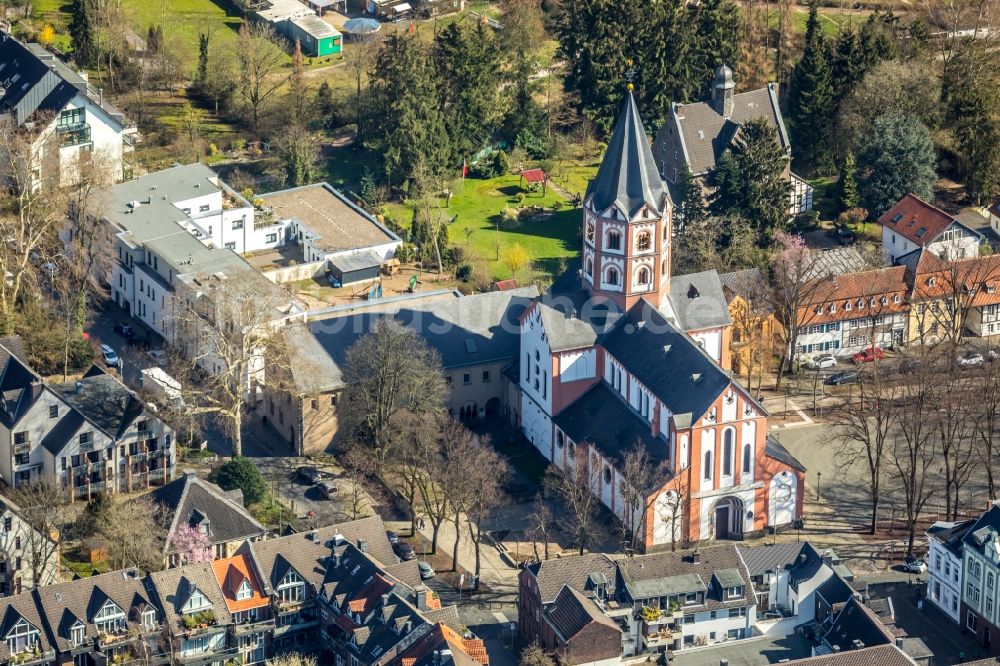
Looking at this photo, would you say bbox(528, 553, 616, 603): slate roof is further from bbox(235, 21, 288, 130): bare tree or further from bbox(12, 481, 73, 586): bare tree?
bbox(235, 21, 288, 130): bare tree

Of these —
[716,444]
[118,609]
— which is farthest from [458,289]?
[118,609]

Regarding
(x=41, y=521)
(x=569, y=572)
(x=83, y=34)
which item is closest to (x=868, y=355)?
(x=569, y=572)

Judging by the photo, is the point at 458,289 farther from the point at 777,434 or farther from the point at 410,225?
the point at 777,434

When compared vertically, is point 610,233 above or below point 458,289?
above

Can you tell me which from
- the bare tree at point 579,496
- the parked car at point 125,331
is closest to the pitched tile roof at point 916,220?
the bare tree at point 579,496

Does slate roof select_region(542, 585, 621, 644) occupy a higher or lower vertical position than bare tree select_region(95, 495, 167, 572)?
lower

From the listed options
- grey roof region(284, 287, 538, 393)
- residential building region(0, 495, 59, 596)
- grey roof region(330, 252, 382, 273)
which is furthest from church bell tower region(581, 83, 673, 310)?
residential building region(0, 495, 59, 596)
